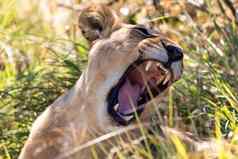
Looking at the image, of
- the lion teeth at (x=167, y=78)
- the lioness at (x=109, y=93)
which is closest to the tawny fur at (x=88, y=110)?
the lioness at (x=109, y=93)

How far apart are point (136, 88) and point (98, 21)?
447 mm

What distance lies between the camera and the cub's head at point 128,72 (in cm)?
500

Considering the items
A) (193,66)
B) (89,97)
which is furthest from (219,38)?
(89,97)

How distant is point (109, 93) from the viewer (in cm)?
502

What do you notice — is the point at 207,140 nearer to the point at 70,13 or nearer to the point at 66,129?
the point at 66,129

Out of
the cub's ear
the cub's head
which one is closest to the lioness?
the cub's head

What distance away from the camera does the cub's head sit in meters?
5.00

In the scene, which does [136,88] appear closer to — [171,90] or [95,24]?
[95,24]

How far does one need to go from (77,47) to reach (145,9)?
2.79ft

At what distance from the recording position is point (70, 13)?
8.36m

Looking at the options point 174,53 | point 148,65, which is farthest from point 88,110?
point 174,53

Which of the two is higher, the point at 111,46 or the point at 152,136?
the point at 111,46

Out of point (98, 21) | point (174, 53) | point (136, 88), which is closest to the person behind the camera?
point (174, 53)

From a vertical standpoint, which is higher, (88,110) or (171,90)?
(88,110)
